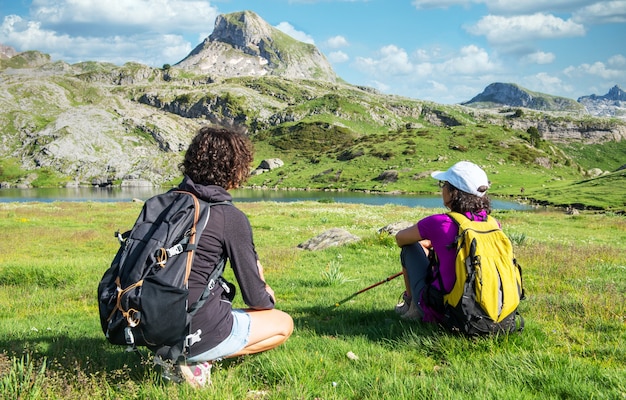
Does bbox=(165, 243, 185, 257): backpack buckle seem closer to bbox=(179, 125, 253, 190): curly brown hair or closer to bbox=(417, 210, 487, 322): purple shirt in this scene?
bbox=(179, 125, 253, 190): curly brown hair

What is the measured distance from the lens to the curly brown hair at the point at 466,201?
5852 mm

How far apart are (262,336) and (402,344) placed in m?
2.11

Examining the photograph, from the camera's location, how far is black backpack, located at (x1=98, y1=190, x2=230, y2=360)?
3.95 m

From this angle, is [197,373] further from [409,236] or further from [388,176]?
[388,176]

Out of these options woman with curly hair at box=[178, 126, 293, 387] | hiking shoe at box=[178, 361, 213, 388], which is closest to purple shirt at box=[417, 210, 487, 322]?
woman with curly hair at box=[178, 126, 293, 387]

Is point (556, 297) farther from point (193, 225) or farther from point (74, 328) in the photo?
point (74, 328)

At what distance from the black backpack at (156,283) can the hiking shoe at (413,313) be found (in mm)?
3919

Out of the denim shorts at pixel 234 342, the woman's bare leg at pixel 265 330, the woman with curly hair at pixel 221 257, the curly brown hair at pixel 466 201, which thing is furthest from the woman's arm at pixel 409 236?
the denim shorts at pixel 234 342

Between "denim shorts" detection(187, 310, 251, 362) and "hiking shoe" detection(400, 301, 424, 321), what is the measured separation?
3.09 metres

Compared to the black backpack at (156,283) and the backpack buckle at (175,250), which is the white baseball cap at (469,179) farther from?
the backpack buckle at (175,250)

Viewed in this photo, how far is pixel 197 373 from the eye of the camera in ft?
15.0

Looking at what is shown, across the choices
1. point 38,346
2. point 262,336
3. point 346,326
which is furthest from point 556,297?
point 38,346

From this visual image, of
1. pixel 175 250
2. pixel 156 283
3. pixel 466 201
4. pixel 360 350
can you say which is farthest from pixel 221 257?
pixel 466 201

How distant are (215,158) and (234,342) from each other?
2132 millimetres
